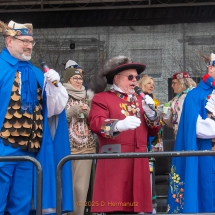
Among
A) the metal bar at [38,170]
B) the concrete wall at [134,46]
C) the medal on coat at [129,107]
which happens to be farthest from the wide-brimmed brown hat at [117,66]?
the concrete wall at [134,46]

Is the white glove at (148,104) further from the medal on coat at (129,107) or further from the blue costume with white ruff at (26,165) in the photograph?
the blue costume with white ruff at (26,165)

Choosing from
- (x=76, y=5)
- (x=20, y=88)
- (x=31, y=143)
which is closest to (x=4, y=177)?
(x=31, y=143)

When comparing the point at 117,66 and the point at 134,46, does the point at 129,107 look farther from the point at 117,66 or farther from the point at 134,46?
the point at 134,46

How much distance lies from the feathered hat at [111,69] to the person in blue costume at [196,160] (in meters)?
0.60

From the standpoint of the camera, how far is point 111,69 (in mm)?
5777

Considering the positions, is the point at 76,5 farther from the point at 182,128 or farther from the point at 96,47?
the point at 182,128

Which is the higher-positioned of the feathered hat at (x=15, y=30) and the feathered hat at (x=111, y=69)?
the feathered hat at (x=15, y=30)

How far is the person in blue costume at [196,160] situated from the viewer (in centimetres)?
574

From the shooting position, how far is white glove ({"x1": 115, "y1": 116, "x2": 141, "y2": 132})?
5.16 meters

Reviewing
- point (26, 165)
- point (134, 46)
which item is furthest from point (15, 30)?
point (134, 46)

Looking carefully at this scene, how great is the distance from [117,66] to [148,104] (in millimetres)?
503

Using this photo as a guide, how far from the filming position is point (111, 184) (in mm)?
5492

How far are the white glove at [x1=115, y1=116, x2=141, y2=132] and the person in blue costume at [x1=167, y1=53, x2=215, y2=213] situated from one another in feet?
2.63

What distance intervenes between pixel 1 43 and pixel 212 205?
429 centimetres
